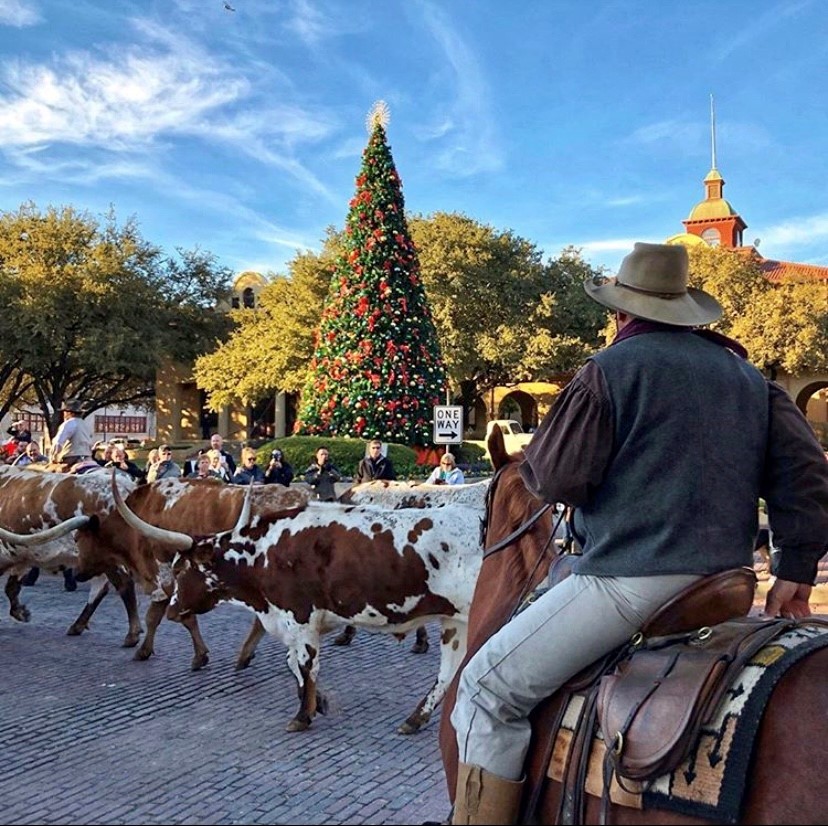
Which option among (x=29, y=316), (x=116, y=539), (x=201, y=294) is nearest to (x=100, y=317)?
(x=29, y=316)

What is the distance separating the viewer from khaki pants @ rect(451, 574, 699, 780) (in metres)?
2.39

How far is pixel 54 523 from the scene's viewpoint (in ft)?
29.9

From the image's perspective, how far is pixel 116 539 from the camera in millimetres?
8344

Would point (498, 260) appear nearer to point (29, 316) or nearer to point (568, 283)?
point (568, 283)

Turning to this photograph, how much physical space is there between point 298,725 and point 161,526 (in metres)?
3.30

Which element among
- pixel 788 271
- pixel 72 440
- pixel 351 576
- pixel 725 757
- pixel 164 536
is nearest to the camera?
pixel 725 757

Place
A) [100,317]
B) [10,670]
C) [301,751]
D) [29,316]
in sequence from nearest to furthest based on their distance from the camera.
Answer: [301,751], [10,670], [29,316], [100,317]

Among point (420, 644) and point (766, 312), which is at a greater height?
point (766, 312)

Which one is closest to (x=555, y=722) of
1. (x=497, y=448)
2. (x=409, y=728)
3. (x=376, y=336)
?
(x=497, y=448)

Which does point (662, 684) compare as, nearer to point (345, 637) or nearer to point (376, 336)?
point (345, 637)

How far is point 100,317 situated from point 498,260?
17.8 metres

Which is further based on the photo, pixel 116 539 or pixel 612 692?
pixel 116 539

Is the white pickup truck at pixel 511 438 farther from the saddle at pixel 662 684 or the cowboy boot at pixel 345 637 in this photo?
the cowboy boot at pixel 345 637

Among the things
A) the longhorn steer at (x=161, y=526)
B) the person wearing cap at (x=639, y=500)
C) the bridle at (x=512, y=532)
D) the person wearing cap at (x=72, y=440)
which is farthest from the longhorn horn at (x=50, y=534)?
the person wearing cap at (x=639, y=500)
